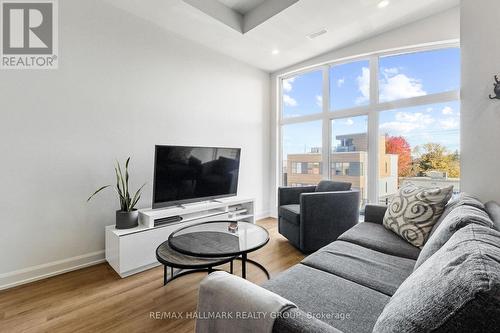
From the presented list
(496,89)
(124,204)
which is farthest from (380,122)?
(124,204)

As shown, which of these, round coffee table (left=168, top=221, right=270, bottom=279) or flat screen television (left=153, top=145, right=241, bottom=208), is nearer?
round coffee table (left=168, top=221, right=270, bottom=279)

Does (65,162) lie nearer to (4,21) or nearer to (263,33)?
(4,21)

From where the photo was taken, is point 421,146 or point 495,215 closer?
point 495,215

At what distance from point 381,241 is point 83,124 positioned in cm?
305

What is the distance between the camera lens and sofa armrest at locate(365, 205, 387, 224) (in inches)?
90.7

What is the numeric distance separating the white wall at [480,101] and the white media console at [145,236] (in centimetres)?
270

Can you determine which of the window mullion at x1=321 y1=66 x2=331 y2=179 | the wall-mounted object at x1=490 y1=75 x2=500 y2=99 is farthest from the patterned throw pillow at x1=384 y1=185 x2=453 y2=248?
the window mullion at x1=321 y1=66 x2=331 y2=179

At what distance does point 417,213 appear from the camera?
73.0 inches

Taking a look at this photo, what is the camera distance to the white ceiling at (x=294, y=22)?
2.58 metres


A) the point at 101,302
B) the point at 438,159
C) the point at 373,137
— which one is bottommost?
the point at 101,302

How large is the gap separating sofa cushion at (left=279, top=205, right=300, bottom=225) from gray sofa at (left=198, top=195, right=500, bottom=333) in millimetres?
889

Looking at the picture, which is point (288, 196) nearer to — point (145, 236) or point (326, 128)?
point (326, 128)

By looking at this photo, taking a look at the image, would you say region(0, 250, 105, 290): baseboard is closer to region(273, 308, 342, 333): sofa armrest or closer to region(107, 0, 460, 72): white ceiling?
region(273, 308, 342, 333): sofa armrest

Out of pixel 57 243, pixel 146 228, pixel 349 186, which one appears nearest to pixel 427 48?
pixel 349 186
